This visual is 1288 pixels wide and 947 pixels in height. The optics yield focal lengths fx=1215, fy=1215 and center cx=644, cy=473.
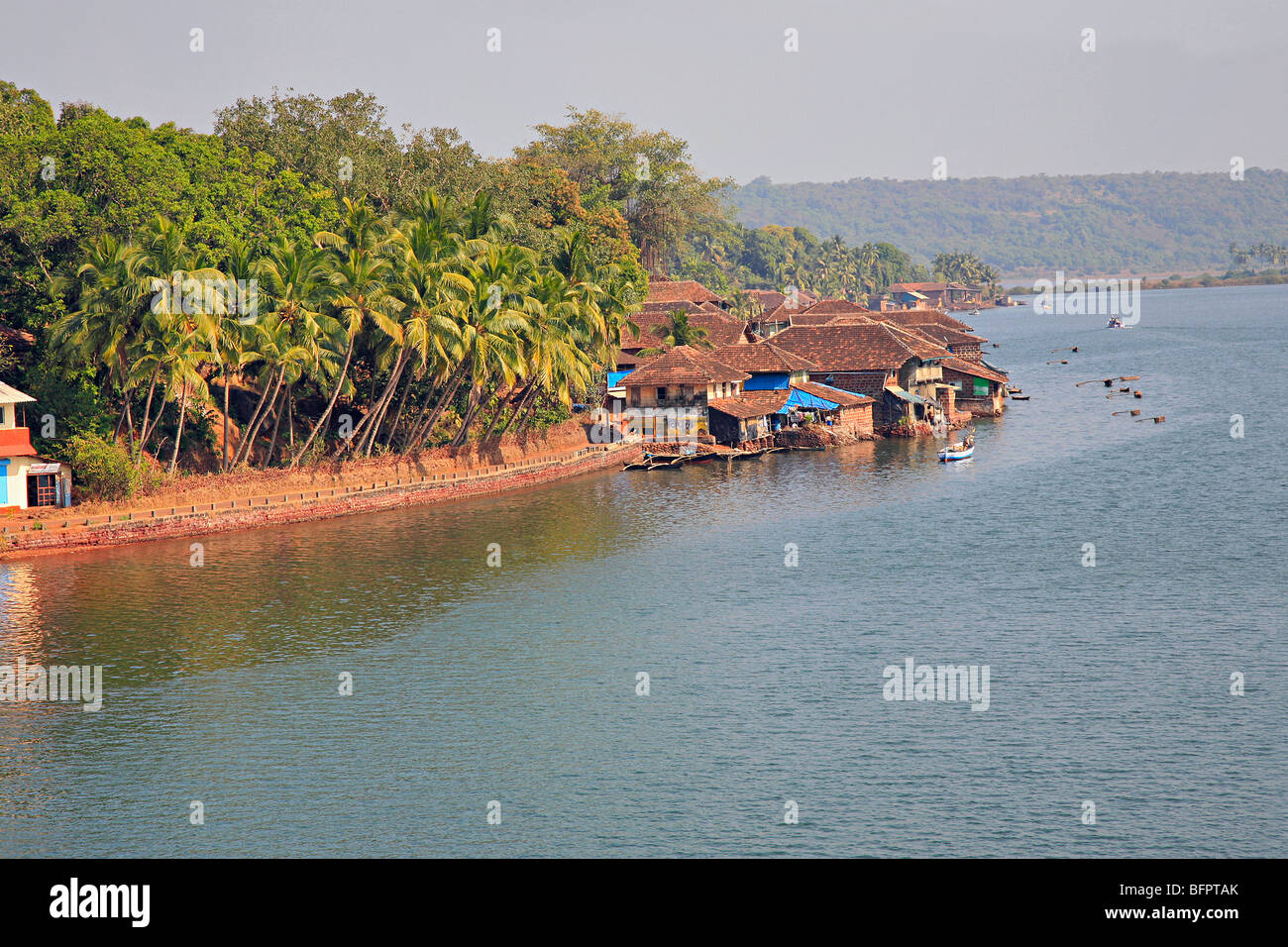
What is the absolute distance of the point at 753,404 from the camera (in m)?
90.1

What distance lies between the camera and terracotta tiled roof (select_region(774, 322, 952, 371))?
96.8m

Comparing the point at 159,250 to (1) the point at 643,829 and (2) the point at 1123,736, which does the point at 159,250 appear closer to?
(1) the point at 643,829

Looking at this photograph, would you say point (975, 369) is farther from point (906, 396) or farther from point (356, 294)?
point (356, 294)

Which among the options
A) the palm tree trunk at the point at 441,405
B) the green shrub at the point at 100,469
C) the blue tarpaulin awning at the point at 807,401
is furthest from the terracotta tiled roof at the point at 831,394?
the green shrub at the point at 100,469

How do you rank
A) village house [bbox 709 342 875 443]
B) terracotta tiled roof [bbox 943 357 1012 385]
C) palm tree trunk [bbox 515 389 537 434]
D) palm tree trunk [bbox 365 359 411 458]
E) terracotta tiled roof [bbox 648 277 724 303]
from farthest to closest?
terracotta tiled roof [bbox 648 277 724 303], terracotta tiled roof [bbox 943 357 1012 385], village house [bbox 709 342 875 443], palm tree trunk [bbox 515 389 537 434], palm tree trunk [bbox 365 359 411 458]

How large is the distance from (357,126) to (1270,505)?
71195 mm

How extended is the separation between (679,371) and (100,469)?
140 ft

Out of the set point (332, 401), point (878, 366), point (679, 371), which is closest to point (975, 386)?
point (878, 366)

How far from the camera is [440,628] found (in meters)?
43.1

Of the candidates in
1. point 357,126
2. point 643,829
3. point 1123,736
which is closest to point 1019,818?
point 1123,736

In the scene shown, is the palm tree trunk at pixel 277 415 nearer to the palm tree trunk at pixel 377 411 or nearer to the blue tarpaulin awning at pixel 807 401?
the palm tree trunk at pixel 377 411

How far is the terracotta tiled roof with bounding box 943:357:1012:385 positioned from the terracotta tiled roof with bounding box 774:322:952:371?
4690 mm

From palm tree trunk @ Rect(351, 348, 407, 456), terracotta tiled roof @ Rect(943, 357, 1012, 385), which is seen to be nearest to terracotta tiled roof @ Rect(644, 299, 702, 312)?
terracotta tiled roof @ Rect(943, 357, 1012, 385)

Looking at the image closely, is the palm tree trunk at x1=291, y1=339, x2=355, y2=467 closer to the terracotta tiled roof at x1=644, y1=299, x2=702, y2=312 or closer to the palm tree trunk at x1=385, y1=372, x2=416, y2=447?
the palm tree trunk at x1=385, y1=372, x2=416, y2=447
